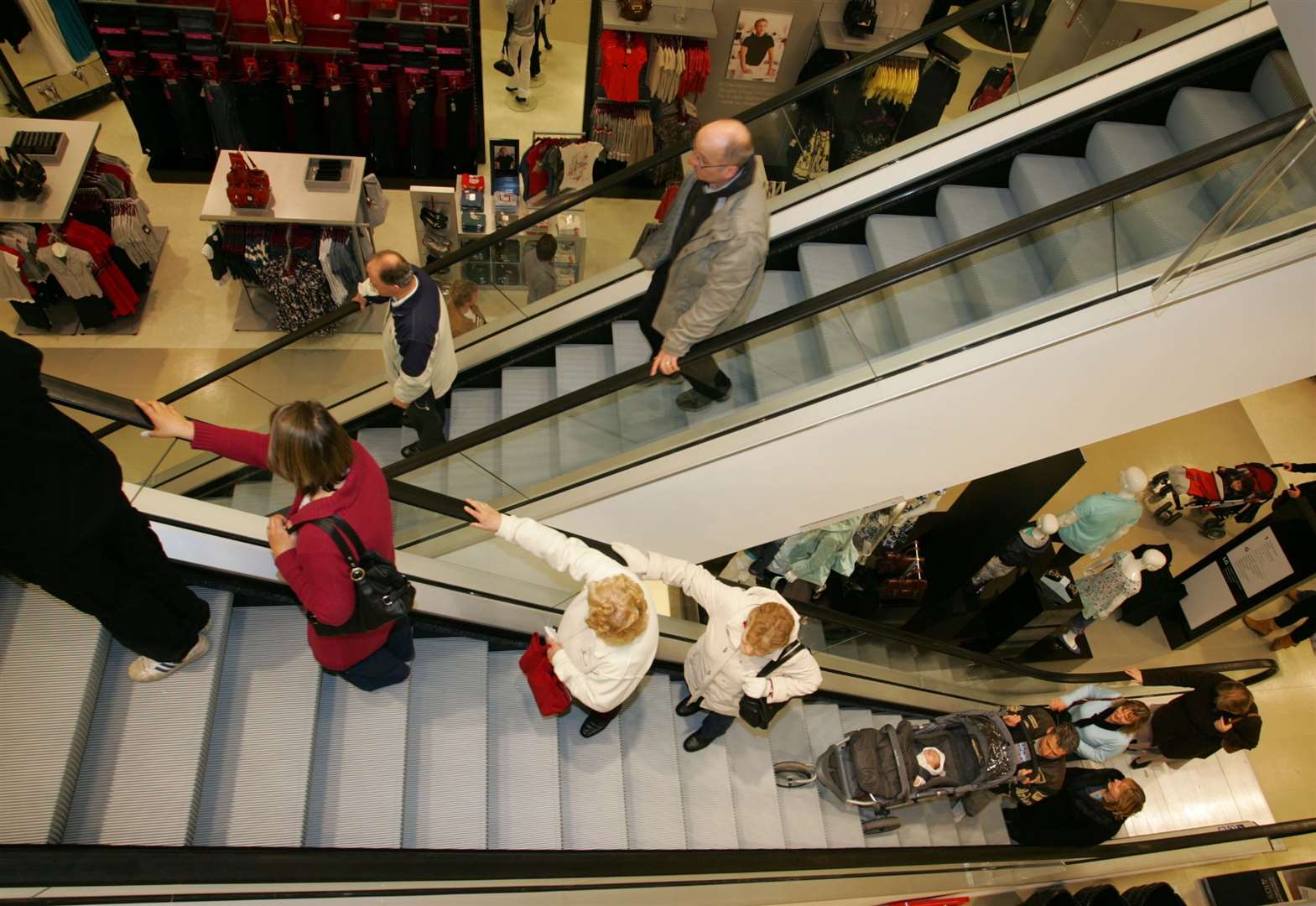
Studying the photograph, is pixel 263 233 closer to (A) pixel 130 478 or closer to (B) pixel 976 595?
(A) pixel 130 478

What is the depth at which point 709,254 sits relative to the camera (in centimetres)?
401

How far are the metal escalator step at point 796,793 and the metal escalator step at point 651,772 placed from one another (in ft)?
2.39

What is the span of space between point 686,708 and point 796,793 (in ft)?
3.10

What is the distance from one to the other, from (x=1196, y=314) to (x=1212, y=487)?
4.12 m

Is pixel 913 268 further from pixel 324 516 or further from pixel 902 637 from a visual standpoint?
pixel 324 516

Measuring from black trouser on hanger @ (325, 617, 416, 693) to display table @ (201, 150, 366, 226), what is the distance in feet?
14.4

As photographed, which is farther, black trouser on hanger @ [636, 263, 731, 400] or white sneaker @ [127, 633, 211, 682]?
black trouser on hanger @ [636, 263, 731, 400]

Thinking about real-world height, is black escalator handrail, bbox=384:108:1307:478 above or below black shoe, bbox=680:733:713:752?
above

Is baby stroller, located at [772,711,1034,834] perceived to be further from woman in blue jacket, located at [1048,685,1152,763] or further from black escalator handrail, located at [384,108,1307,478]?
black escalator handrail, located at [384,108,1307,478]

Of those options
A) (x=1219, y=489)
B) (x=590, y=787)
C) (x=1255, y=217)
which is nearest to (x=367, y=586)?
(x=590, y=787)

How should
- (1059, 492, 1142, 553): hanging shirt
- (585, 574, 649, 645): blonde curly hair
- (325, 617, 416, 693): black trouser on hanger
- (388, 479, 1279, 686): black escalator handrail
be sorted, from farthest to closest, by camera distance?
1. (1059, 492, 1142, 553): hanging shirt
2. (388, 479, 1279, 686): black escalator handrail
3. (325, 617, 416, 693): black trouser on hanger
4. (585, 574, 649, 645): blonde curly hair

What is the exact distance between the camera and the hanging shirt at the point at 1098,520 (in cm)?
618

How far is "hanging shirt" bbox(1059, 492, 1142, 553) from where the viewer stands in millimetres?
6184

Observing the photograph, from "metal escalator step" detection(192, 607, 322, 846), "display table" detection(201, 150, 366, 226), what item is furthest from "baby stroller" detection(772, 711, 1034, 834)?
"display table" detection(201, 150, 366, 226)
